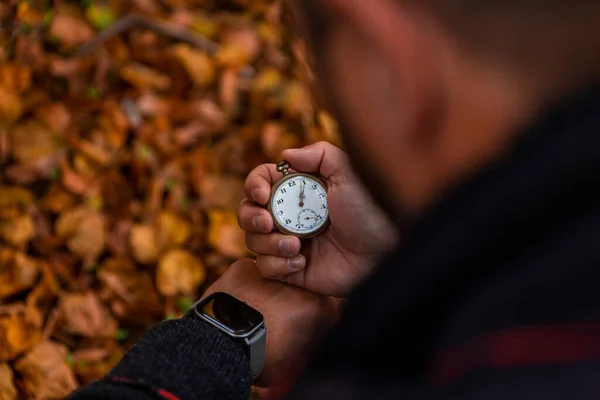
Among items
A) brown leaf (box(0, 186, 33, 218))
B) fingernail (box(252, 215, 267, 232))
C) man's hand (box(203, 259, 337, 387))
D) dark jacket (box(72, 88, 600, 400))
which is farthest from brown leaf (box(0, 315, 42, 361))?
dark jacket (box(72, 88, 600, 400))

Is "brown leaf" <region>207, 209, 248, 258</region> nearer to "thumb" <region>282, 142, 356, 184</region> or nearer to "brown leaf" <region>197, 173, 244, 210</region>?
"brown leaf" <region>197, 173, 244, 210</region>

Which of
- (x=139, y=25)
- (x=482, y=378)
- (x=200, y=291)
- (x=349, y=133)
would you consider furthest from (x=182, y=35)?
(x=482, y=378)

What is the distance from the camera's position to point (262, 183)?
47.2 inches

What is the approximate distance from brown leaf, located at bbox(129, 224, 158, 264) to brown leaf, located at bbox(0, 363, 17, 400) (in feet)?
1.27

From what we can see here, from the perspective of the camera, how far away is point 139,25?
2027mm

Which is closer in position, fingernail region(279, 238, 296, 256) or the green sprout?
fingernail region(279, 238, 296, 256)

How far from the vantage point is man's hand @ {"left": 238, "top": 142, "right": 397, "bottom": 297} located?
1167 mm

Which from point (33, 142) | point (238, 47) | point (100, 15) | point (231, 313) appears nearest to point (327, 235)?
point (231, 313)

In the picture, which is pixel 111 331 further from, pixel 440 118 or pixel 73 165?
pixel 440 118

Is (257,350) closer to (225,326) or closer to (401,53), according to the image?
(225,326)

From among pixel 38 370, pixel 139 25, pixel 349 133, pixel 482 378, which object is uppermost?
pixel 139 25

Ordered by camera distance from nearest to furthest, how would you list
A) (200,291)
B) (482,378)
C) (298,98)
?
(482,378) → (200,291) → (298,98)

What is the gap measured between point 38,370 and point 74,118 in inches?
26.6

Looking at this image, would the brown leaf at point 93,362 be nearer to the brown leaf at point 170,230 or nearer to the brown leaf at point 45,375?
the brown leaf at point 45,375
